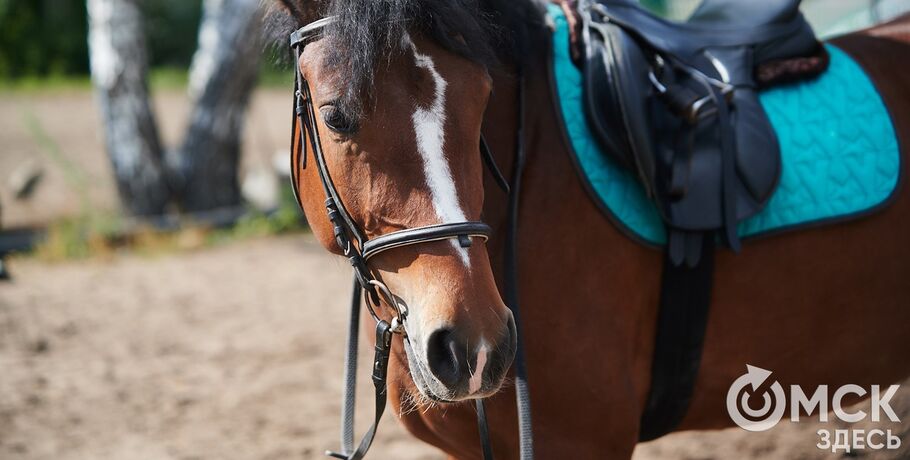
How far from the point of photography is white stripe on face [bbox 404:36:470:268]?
1536mm

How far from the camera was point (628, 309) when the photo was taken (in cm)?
198

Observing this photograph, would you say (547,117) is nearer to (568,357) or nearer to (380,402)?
(568,357)

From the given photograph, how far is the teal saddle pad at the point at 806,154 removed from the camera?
1.99 metres

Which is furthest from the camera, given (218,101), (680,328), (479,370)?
(218,101)

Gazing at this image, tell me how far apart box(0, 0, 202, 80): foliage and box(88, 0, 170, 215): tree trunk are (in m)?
16.5

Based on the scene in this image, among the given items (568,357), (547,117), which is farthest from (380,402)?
(547,117)

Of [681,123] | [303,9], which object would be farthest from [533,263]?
[303,9]

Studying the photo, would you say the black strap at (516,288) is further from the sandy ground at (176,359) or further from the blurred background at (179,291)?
the sandy ground at (176,359)

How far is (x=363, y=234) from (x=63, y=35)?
1035 inches

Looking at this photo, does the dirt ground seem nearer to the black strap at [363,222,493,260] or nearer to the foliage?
the black strap at [363,222,493,260]

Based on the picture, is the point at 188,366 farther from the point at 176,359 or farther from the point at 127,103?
the point at 127,103

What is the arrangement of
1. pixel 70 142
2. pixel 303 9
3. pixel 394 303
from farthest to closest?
pixel 70 142 < pixel 303 9 < pixel 394 303

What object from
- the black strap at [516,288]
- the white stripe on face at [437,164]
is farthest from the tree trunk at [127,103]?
the white stripe on face at [437,164]

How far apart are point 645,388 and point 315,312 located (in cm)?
387
